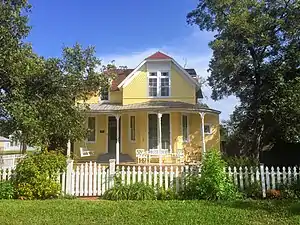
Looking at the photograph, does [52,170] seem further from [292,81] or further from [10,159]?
[292,81]

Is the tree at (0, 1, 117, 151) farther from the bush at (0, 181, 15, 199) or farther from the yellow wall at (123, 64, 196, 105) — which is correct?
the yellow wall at (123, 64, 196, 105)

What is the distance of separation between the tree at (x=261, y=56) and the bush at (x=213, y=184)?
8763mm

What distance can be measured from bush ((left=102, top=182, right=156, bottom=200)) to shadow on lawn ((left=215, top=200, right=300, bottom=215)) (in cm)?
228

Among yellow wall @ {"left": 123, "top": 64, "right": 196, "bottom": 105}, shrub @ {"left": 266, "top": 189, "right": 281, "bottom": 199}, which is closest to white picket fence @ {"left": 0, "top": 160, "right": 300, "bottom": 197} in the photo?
shrub @ {"left": 266, "top": 189, "right": 281, "bottom": 199}

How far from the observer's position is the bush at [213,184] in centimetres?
1036

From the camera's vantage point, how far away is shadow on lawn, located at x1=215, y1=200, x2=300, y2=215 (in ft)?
28.9

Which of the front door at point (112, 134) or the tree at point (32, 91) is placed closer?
the tree at point (32, 91)

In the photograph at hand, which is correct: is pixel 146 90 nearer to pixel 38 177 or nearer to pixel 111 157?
pixel 111 157

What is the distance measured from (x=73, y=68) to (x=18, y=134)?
493cm

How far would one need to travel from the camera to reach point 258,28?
61.5 ft

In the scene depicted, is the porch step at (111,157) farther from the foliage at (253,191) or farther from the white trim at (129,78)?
the foliage at (253,191)

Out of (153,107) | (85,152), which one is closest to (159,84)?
(153,107)

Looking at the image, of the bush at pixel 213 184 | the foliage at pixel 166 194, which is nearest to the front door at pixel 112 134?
the foliage at pixel 166 194

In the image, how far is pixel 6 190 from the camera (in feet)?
35.9
